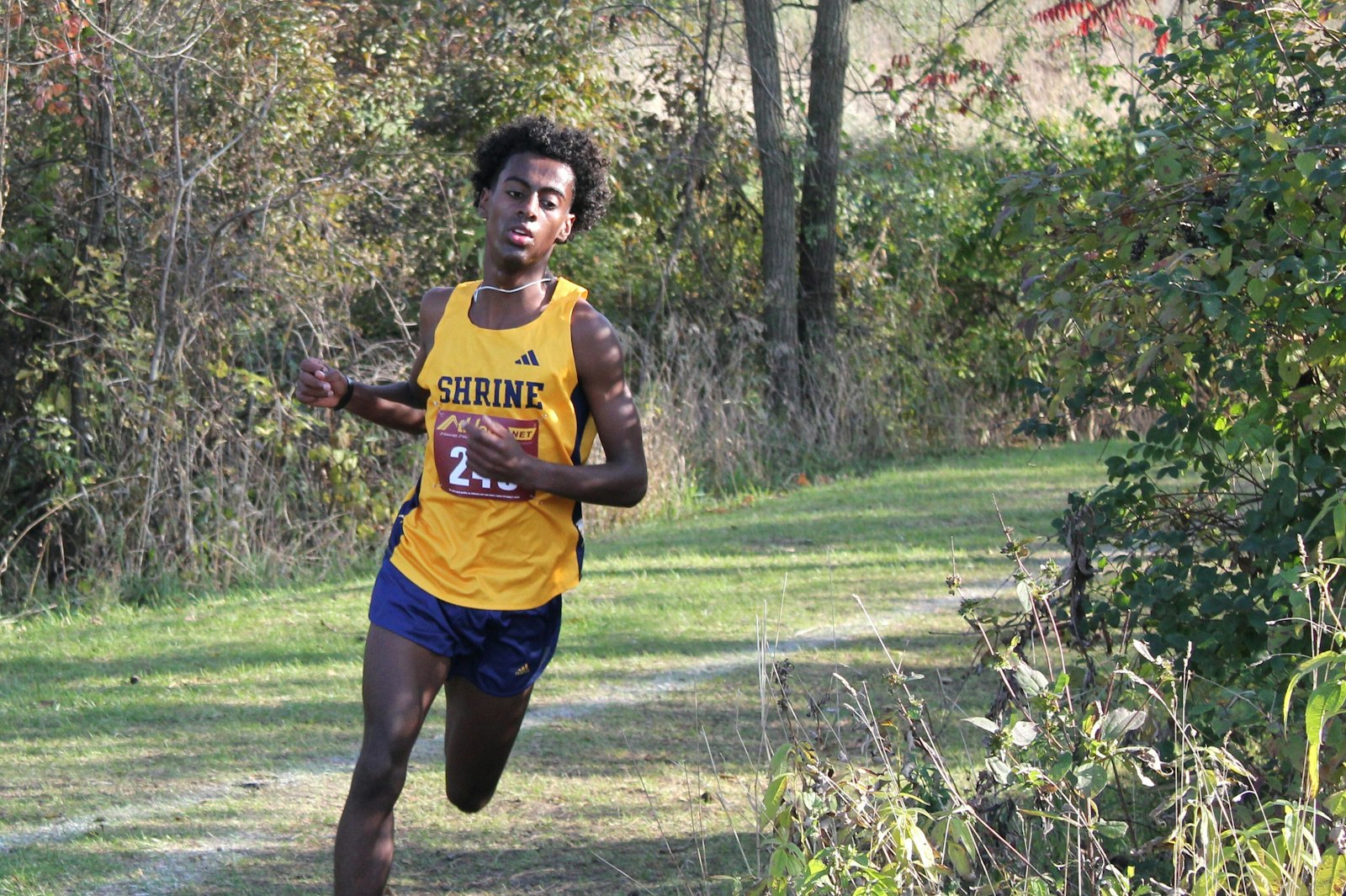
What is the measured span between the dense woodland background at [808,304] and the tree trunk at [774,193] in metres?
0.04

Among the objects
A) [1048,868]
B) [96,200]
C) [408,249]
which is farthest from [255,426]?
[1048,868]

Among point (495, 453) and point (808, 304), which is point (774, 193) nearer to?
point (808, 304)

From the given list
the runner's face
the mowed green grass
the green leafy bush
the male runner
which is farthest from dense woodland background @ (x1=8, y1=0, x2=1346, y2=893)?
the runner's face

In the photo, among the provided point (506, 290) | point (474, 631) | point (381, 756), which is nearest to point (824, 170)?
point (506, 290)

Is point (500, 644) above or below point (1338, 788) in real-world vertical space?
above

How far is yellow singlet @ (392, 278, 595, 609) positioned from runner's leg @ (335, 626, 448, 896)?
0.70 feet

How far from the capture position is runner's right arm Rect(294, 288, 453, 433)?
453cm

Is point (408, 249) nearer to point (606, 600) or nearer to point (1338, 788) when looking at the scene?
point (606, 600)

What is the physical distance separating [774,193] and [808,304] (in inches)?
52.2

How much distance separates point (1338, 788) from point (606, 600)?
5582mm

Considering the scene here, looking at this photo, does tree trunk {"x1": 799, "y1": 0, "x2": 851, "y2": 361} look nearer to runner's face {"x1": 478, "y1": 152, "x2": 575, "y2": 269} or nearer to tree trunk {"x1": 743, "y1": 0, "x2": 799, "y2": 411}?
tree trunk {"x1": 743, "y1": 0, "x2": 799, "y2": 411}

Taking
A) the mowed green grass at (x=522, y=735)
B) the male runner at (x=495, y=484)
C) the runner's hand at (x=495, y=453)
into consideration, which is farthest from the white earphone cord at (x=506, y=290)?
the mowed green grass at (x=522, y=735)

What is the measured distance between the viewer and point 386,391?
4793 mm

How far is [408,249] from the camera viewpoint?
1271 cm
